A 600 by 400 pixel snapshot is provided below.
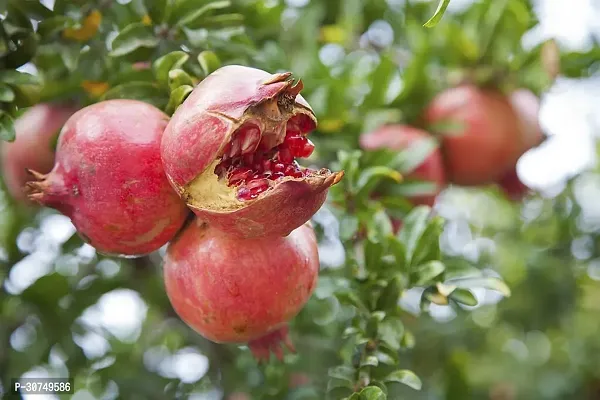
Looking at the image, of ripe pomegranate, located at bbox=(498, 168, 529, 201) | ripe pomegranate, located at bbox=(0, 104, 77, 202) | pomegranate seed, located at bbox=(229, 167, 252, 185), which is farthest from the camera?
ripe pomegranate, located at bbox=(498, 168, 529, 201)

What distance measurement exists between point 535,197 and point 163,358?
4.51 ft

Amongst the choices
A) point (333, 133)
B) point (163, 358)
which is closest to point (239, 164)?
point (333, 133)

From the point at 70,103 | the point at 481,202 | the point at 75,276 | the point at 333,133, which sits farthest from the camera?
the point at 481,202

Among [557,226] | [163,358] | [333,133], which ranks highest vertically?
[333,133]

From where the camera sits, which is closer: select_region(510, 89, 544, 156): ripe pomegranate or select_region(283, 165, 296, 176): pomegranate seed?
select_region(283, 165, 296, 176): pomegranate seed

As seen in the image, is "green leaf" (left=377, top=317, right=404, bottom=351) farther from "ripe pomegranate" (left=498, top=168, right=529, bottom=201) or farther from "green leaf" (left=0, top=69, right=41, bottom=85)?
"ripe pomegranate" (left=498, top=168, right=529, bottom=201)

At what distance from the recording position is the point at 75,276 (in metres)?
1.78

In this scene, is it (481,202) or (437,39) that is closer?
(437,39)

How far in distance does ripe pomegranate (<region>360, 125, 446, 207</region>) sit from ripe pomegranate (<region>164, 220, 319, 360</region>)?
61 centimetres

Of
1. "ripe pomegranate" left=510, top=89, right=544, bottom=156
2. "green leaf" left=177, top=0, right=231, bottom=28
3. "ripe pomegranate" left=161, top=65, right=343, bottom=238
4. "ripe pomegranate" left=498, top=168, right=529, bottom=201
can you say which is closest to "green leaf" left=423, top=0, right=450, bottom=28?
"ripe pomegranate" left=161, top=65, right=343, bottom=238

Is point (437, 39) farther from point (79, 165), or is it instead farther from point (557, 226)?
point (79, 165)

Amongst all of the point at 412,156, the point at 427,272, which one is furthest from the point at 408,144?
the point at 427,272

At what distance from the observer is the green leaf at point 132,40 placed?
1.18 meters

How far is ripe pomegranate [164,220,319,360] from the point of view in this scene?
3.21 feet
